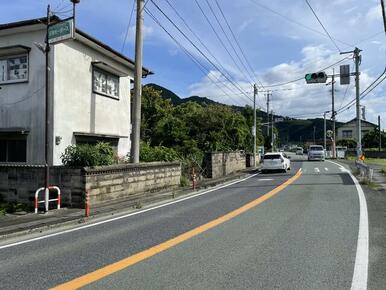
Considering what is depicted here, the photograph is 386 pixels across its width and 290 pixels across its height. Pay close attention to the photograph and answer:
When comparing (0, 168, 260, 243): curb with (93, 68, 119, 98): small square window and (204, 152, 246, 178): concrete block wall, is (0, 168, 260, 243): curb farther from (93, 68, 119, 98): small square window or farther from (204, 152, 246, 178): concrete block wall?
(204, 152, 246, 178): concrete block wall

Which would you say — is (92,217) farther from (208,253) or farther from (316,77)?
(316,77)

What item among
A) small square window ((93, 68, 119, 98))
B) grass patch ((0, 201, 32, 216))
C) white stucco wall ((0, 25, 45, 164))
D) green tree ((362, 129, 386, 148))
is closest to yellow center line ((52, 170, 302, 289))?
grass patch ((0, 201, 32, 216))

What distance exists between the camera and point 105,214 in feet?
39.2

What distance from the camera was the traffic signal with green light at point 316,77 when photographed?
1103 inches

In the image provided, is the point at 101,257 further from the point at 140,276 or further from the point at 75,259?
the point at 140,276

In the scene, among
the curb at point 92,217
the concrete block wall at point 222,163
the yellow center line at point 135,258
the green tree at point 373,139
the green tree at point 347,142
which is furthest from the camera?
the green tree at point 347,142

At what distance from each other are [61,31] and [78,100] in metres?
5.44

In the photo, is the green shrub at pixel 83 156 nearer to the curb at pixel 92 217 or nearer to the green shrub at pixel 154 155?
the curb at pixel 92 217

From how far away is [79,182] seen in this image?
13.2m

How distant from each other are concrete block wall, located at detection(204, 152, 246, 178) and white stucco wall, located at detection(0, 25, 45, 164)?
1260 centimetres

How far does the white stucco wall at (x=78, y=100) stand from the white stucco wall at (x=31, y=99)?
620 millimetres

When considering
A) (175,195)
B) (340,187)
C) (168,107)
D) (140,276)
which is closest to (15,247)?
(140,276)

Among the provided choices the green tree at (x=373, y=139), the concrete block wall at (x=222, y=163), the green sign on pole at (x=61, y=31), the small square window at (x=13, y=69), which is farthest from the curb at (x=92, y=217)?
the green tree at (x=373, y=139)

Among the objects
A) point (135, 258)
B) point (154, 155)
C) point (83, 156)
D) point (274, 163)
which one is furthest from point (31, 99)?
point (274, 163)
